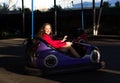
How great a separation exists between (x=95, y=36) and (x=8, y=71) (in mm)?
13198

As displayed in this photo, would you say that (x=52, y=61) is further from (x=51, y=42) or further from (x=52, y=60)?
(x=51, y=42)

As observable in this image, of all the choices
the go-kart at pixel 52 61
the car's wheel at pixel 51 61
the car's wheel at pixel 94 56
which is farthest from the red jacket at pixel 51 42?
the car's wheel at pixel 94 56

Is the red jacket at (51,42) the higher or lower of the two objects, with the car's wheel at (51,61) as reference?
higher

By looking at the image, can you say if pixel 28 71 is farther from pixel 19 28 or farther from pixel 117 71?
pixel 19 28

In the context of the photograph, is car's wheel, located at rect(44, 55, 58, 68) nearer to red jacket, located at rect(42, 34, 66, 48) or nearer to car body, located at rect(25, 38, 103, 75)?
car body, located at rect(25, 38, 103, 75)

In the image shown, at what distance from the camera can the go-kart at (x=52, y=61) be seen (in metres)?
9.17

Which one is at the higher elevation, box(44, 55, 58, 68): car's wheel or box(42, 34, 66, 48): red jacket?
box(42, 34, 66, 48): red jacket

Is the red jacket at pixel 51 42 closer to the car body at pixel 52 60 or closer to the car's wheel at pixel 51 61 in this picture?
the car body at pixel 52 60

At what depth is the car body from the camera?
361 inches

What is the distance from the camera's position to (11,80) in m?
8.79

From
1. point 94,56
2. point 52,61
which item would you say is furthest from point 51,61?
point 94,56

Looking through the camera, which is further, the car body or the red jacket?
the red jacket

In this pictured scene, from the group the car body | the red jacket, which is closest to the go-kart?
the car body

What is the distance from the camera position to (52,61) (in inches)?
361
